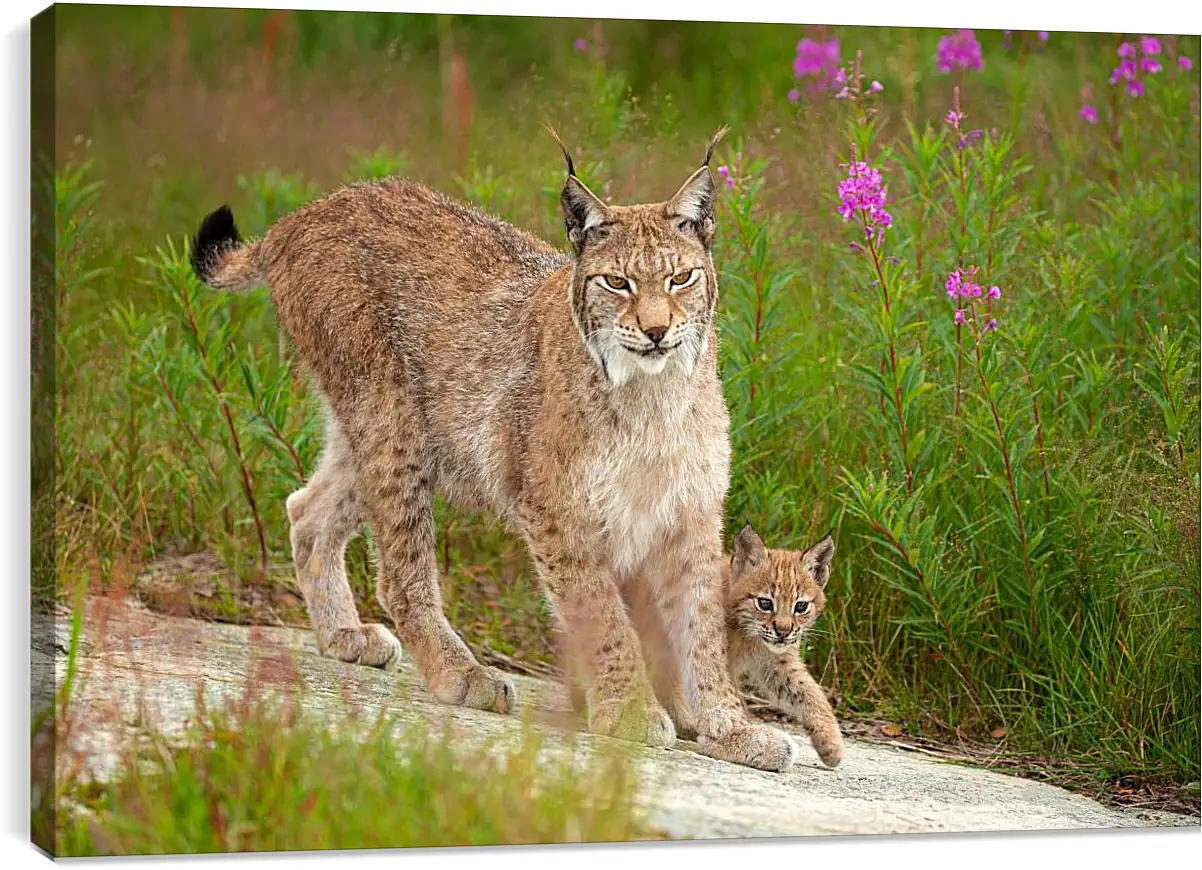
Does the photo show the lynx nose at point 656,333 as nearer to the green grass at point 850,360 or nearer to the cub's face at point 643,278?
the cub's face at point 643,278

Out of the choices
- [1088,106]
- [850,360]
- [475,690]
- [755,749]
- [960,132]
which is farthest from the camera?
[1088,106]

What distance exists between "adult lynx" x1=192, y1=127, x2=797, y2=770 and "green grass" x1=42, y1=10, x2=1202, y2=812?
1.01 ft

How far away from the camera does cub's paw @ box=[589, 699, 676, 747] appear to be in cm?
523

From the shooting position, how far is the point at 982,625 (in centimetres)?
595

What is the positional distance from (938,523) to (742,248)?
103cm

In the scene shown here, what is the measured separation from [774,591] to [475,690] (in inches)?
35.4

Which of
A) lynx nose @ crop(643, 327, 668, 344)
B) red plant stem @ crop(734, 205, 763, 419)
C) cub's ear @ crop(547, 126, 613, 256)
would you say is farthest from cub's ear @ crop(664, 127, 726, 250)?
red plant stem @ crop(734, 205, 763, 419)

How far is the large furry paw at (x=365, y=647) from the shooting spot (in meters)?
5.86

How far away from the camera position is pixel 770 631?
5.45 m

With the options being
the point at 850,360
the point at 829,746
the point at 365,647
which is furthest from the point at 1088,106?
the point at 365,647

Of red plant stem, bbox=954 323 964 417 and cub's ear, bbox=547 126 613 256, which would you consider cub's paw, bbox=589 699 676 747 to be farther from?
red plant stem, bbox=954 323 964 417

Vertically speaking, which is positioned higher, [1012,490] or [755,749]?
[1012,490]

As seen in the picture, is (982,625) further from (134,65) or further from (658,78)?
(134,65)

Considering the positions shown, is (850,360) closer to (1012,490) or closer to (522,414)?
(1012,490)
